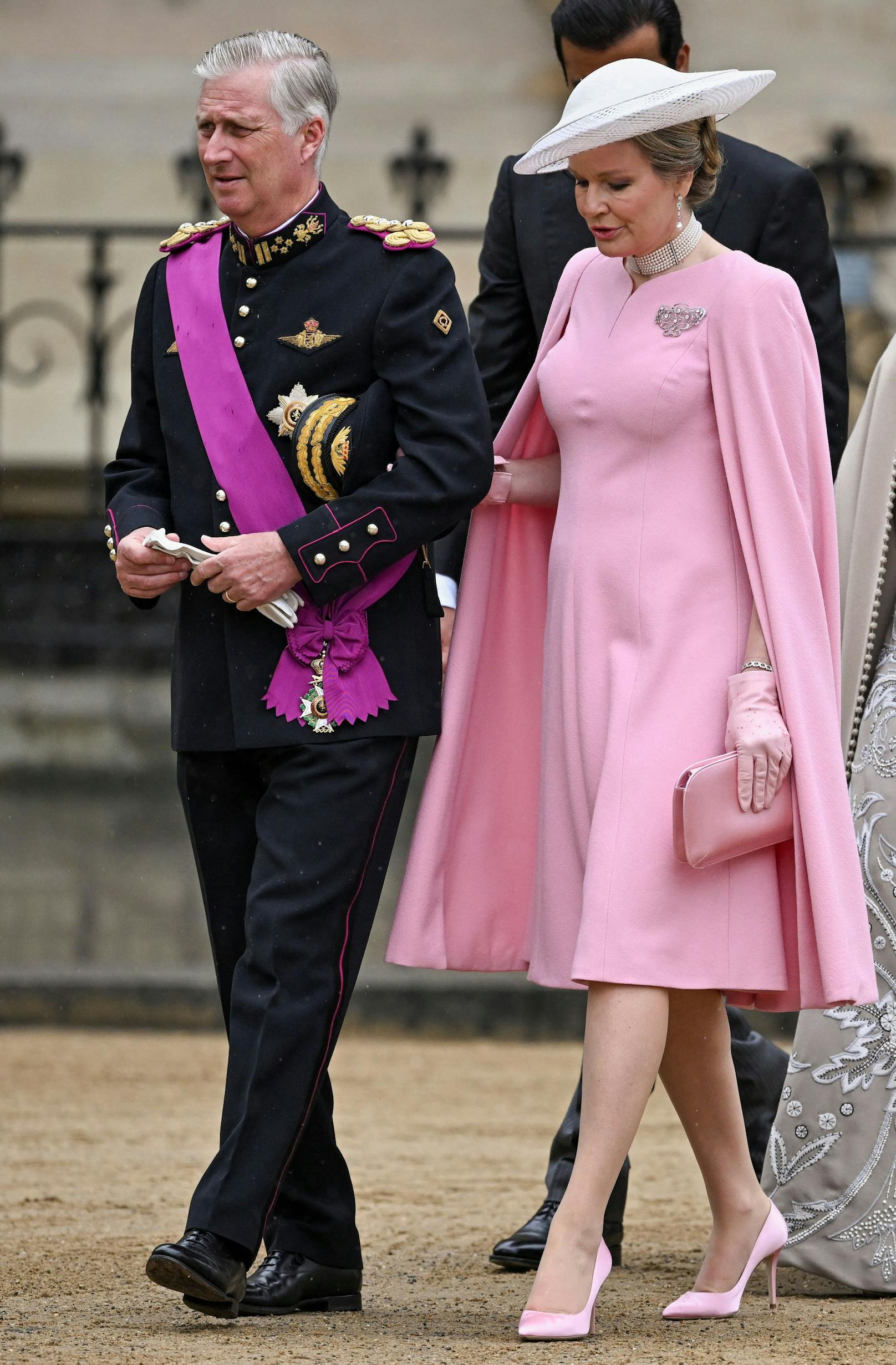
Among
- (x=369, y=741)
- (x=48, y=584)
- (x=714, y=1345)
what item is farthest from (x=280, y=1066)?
(x=48, y=584)

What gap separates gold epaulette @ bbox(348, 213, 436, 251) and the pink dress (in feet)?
0.87

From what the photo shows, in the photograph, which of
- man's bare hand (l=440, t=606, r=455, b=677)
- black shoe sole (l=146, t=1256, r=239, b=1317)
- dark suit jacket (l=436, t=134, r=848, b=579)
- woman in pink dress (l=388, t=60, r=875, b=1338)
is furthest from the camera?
dark suit jacket (l=436, t=134, r=848, b=579)

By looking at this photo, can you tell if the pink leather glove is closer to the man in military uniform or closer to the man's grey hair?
the man in military uniform

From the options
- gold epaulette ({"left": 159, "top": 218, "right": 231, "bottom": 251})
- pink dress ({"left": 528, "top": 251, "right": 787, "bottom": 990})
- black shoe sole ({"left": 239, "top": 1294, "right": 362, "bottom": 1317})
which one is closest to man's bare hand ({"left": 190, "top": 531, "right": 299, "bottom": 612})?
pink dress ({"left": 528, "top": 251, "right": 787, "bottom": 990})

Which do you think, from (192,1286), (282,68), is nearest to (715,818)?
(192,1286)

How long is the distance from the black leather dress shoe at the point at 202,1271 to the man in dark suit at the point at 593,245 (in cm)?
Result: 85

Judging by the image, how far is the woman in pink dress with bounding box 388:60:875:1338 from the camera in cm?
319

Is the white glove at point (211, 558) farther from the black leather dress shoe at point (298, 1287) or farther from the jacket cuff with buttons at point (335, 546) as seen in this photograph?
the black leather dress shoe at point (298, 1287)

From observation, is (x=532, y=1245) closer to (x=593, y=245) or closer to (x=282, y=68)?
(x=593, y=245)

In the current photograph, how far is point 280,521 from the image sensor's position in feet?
11.1

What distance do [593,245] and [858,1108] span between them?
4.90ft

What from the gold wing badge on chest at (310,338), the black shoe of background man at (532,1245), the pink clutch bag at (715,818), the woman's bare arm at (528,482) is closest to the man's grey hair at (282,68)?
the gold wing badge on chest at (310,338)

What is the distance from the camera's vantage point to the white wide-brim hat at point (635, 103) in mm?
3223

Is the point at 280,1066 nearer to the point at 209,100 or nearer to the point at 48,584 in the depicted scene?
the point at 209,100
